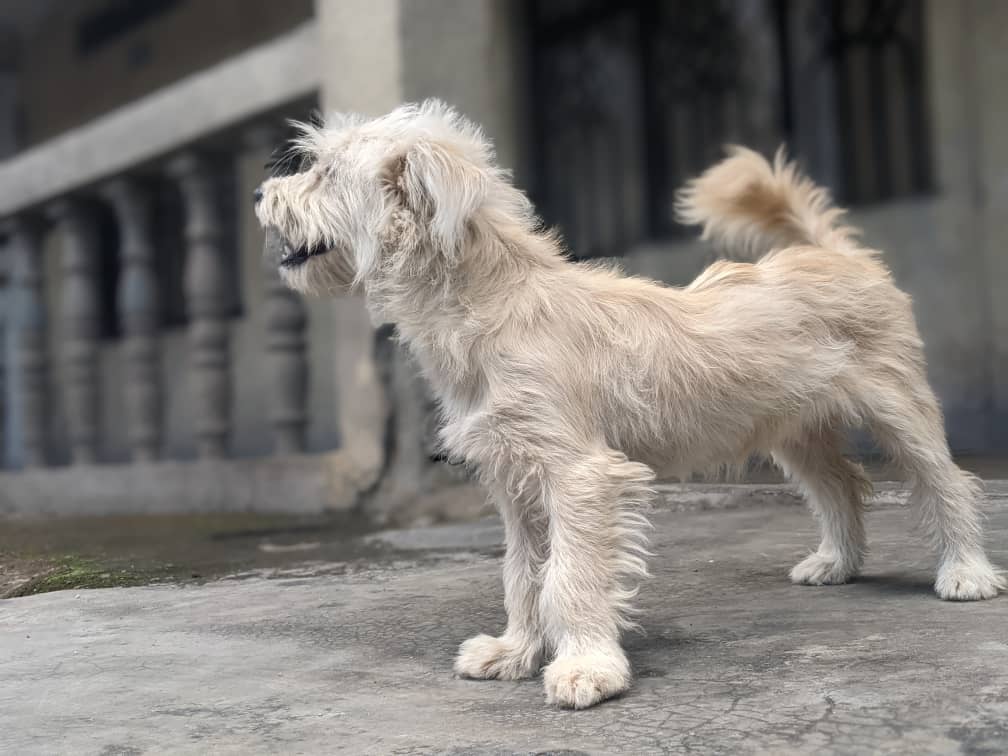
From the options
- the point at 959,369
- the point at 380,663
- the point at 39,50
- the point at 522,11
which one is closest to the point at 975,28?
the point at 959,369

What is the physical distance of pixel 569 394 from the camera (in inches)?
112

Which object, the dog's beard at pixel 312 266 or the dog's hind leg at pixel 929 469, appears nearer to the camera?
the dog's beard at pixel 312 266

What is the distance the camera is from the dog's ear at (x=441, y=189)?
111 inches

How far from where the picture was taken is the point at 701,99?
26.2 ft

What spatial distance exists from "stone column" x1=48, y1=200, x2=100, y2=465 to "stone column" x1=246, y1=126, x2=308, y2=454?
1.64 meters

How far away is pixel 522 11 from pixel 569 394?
14.4 feet

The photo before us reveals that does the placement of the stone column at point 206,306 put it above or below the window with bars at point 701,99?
below

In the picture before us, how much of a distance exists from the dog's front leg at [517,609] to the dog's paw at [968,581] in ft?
3.90

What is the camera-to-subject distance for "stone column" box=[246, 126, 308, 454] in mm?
6570

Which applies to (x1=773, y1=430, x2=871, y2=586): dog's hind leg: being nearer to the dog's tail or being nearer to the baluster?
the dog's tail

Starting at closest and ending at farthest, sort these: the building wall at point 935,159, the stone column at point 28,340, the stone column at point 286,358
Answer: the building wall at point 935,159, the stone column at point 286,358, the stone column at point 28,340

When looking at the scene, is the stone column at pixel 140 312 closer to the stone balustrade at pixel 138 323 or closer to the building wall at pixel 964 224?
the stone balustrade at pixel 138 323

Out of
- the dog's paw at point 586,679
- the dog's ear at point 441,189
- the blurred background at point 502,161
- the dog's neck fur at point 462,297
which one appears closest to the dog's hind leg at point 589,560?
the dog's paw at point 586,679

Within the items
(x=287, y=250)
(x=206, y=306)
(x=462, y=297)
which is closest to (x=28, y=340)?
(x=206, y=306)
